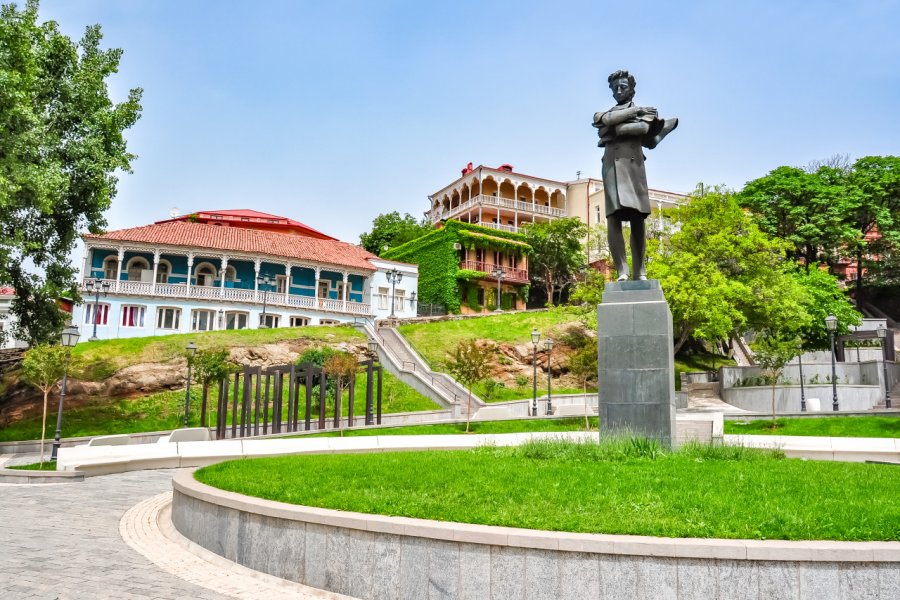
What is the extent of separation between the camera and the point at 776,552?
5.01m

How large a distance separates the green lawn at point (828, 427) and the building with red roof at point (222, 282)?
2892cm

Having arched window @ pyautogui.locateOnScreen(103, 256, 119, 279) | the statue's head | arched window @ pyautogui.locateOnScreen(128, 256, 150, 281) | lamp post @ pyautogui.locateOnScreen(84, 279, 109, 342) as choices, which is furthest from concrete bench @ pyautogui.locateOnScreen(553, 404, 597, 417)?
arched window @ pyautogui.locateOnScreen(103, 256, 119, 279)

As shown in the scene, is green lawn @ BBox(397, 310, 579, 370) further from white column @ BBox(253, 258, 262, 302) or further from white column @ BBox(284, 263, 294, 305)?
white column @ BBox(253, 258, 262, 302)

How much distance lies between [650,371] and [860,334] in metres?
29.5

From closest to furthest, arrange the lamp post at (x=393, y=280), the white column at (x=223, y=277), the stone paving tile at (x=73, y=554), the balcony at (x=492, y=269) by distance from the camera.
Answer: the stone paving tile at (x=73, y=554) → the white column at (x=223, y=277) → the lamp post at (x=393, y=280) → the balcony at (x=492, y=269)

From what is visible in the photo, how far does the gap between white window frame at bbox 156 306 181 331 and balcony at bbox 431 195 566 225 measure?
27811mm

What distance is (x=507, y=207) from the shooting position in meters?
60.0

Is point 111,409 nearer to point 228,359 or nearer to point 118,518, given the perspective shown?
point 228,359

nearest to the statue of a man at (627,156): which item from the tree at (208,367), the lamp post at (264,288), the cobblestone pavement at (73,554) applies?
the cobblestone pavement at (73,554)

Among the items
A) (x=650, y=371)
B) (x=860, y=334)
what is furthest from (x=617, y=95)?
(x=860, y=334)

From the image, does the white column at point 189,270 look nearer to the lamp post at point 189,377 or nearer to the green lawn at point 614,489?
the lamp post at point 189,377

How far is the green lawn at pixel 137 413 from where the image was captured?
28.0 m

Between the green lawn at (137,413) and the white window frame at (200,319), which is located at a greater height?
the white window frame at (200,319)

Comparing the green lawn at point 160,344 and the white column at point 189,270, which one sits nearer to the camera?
the green lawn at point 160,344
